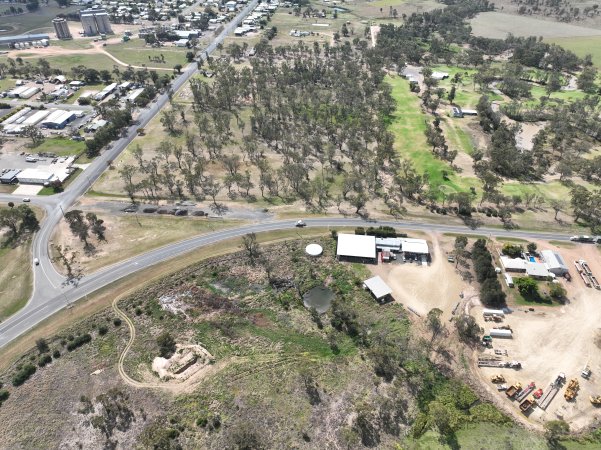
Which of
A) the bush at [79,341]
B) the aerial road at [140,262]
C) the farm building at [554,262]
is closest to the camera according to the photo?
the bush at [79,341]

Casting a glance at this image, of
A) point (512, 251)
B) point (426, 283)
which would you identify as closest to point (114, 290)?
point (426, 283)

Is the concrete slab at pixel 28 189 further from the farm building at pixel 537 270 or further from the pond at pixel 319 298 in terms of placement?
the farm building at pixel 537 270

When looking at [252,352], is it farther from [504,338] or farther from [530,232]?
[530,232]

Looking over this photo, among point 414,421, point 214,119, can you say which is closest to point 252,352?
point 414,421

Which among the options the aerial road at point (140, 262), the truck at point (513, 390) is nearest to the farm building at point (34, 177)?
the aerial road at point (140, 262)

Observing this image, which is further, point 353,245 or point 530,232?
point 530,232

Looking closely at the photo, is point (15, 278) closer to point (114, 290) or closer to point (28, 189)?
point (114, 290)

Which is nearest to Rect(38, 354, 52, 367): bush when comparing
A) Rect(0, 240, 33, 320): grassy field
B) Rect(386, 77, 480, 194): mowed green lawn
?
Rect(0, 240, 33, 320): grassy field
